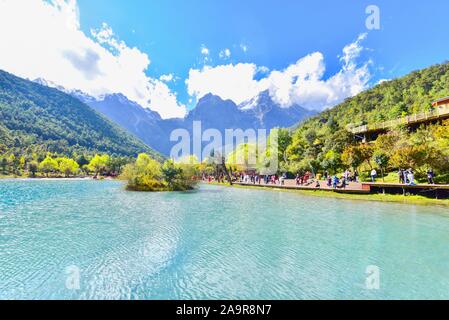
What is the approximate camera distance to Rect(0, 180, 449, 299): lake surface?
7.20m

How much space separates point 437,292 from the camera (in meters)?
7.09

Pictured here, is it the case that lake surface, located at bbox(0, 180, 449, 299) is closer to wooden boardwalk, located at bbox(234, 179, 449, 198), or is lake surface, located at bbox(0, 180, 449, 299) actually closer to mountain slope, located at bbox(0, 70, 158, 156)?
wooden boardwalk, located at bbox(234, 179, 449, 198)

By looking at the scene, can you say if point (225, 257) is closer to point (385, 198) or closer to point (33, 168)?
point (385, 198)

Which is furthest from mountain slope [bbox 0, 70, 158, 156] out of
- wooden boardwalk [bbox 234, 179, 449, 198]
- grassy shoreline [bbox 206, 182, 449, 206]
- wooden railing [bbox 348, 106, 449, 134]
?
wooden boardwalk [bbox 234, 179, 449, 198]

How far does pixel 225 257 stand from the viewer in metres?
9.85

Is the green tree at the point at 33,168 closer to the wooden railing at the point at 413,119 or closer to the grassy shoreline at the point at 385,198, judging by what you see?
the grassy shoreline at the point at 385,198

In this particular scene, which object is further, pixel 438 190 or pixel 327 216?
pixel 438 190

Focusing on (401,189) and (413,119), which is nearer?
(401,189)

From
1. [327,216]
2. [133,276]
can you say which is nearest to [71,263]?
[133,276]

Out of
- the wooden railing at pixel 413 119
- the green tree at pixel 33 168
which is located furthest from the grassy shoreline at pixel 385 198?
the green tree at pixel 33 168

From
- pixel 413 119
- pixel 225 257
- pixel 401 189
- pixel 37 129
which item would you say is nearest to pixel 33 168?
pixel 37 129

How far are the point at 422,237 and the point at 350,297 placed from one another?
8373 mm

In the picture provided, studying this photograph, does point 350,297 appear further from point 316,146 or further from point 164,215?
point 316,146
